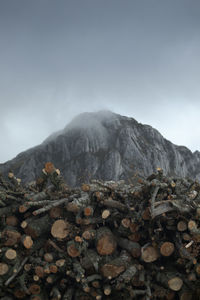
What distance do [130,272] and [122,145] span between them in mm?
81304

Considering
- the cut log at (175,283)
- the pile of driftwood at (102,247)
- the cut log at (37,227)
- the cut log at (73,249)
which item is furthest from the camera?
the cut log at (37,227)

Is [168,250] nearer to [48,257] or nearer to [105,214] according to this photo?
[105,214]

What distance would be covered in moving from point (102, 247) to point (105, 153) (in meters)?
79.9

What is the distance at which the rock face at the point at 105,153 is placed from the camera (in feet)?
263

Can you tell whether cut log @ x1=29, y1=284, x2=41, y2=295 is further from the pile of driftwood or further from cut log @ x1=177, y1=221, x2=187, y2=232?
cut log @ x1=177, y1=221, x2=187, y2=232

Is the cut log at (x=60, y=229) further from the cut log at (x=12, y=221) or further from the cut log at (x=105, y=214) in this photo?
the cut log at (x=12, y=221)

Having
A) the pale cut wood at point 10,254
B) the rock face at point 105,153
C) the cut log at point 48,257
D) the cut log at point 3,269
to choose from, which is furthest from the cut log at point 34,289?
the rock face at point 105,153

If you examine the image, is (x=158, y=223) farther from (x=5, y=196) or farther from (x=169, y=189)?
(x=5, y=196)

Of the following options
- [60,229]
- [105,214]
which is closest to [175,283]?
[105,214]

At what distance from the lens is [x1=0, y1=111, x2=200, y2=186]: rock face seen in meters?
80.1

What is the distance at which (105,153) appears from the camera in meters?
85.4

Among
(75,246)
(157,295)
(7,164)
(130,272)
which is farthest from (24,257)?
(7,164)

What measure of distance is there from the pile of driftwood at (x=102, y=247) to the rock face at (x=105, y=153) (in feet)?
224

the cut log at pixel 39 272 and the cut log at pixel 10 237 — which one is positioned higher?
the cut log at pixel 10 237
